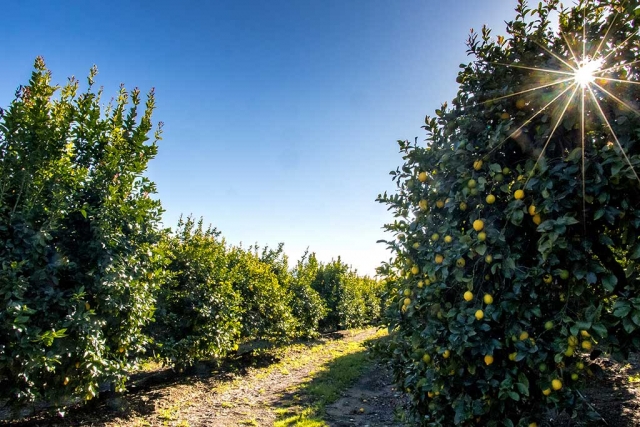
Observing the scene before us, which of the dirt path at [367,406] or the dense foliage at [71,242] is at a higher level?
the dense foliage at [71,242]

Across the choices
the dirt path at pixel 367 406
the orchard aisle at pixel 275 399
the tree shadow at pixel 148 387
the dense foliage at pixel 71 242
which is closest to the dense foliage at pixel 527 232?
the orchard aisle at pixel 275 399

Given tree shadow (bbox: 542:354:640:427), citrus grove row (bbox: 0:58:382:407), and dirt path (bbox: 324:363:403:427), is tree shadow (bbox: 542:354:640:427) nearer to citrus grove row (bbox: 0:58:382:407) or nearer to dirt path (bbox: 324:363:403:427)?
dirt path (bbox: 324:363:403:427)

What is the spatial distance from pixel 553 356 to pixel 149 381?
25.6ft

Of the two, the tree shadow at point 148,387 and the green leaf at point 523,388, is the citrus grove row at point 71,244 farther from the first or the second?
the green leaf at point 523,388

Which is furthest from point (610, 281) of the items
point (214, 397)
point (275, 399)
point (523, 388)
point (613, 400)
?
point (214, 397)

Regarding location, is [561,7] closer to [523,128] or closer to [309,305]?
[523,128]

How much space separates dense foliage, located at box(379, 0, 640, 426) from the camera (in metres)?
1.98

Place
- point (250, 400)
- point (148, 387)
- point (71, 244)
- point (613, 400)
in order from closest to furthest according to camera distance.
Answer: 1. point (71, 244)
2. point (613, 400)
3. point (250, 400)
4. point (148, 387)

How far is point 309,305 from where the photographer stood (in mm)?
13820

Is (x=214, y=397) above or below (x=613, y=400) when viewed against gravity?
below

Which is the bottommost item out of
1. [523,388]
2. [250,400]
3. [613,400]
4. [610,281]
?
[250,400]

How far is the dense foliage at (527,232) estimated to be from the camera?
1978 millimetres

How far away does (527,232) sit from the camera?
7.75ft

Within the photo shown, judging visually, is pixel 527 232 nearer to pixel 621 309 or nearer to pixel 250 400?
pixel 621 309
